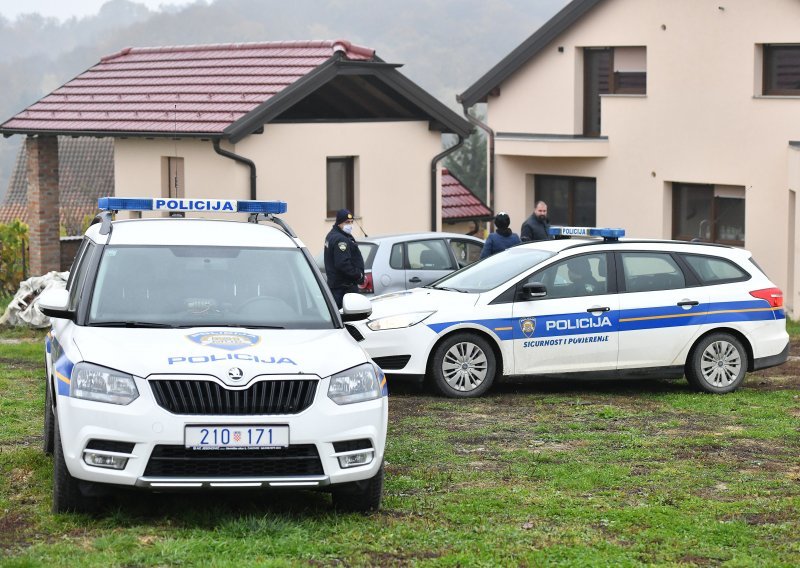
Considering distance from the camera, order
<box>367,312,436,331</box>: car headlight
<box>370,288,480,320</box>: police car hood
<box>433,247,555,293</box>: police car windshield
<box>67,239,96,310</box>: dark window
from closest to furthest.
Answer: <box>67,239,96,310</box>: dark window < <box>367,312,436,331</box>: car headlight < <box>370,288,480,320</box>: police car hood < <box>433,247,555,293</box>: police car windshield

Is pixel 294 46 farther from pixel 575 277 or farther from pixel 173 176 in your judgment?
pixel 575 277

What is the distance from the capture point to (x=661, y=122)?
23781 mm

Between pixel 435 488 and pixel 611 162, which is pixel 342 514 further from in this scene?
pixel 611 162

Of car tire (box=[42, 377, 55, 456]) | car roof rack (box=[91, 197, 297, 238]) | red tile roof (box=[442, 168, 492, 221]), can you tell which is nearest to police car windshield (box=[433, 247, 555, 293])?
car roof rack (box=[91, 197, 297, 238])

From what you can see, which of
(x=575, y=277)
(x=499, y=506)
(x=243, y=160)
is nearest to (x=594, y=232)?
(x=575, y=277)

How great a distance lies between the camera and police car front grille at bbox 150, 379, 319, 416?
6.70 meters

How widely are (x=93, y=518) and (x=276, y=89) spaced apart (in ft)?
51.5

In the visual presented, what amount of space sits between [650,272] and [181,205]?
17.5 ft

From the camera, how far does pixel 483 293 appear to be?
12164mm

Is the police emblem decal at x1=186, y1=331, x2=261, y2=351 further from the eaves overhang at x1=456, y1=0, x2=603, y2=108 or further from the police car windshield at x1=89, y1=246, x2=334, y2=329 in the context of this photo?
the eaves overhang at x1=456, y1=0, x2=603, y2=108

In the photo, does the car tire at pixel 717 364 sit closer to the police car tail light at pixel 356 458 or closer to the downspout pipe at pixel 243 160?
the police car tail light at pixel 356 458

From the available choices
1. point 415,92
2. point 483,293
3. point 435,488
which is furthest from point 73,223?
point 435,488

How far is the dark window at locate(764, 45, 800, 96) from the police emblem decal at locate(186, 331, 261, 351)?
16712 millimetres

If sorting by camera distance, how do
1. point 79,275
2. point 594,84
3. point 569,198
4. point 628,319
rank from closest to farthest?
point 79,275, point 628,319, point 594,84, point 569,198
